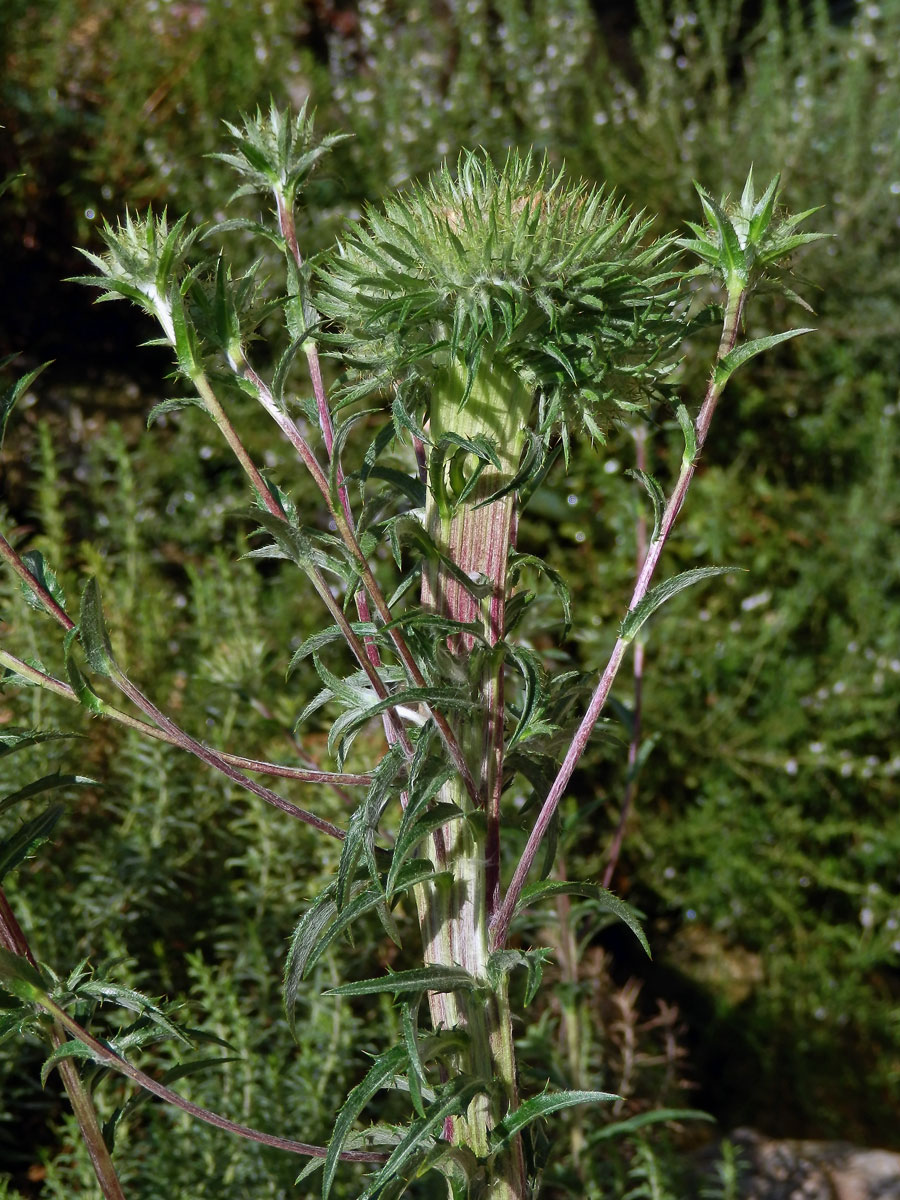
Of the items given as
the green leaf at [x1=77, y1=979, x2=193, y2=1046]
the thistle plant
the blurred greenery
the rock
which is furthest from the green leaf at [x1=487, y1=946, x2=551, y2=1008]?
the rock

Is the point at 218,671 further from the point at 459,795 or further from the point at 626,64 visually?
the point at 626,64

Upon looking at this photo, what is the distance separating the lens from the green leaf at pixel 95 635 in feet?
2.51

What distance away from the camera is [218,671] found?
1.60 metres

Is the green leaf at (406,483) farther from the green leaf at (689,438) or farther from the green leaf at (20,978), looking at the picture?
the green leaf at (20,978)

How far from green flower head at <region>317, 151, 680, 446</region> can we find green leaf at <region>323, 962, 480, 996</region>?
41cm

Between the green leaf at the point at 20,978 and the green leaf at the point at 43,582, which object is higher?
the green leaf at the point at 43,582

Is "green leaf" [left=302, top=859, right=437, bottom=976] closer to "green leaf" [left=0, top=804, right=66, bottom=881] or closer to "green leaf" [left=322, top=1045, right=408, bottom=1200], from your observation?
"green leaf" [left=322, top=1045, right=408, bottom=1200]

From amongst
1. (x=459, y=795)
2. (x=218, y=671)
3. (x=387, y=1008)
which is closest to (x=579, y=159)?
(x=218, y=671)

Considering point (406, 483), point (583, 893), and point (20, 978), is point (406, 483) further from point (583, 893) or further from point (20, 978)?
point (20, 978)

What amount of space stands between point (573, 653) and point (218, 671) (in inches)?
57.5

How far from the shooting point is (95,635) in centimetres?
78

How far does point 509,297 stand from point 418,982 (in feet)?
1.61

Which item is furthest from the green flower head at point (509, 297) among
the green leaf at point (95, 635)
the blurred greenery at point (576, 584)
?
the blurred greenery at point (576, 584)

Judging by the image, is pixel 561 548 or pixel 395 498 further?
pixel 561 548
